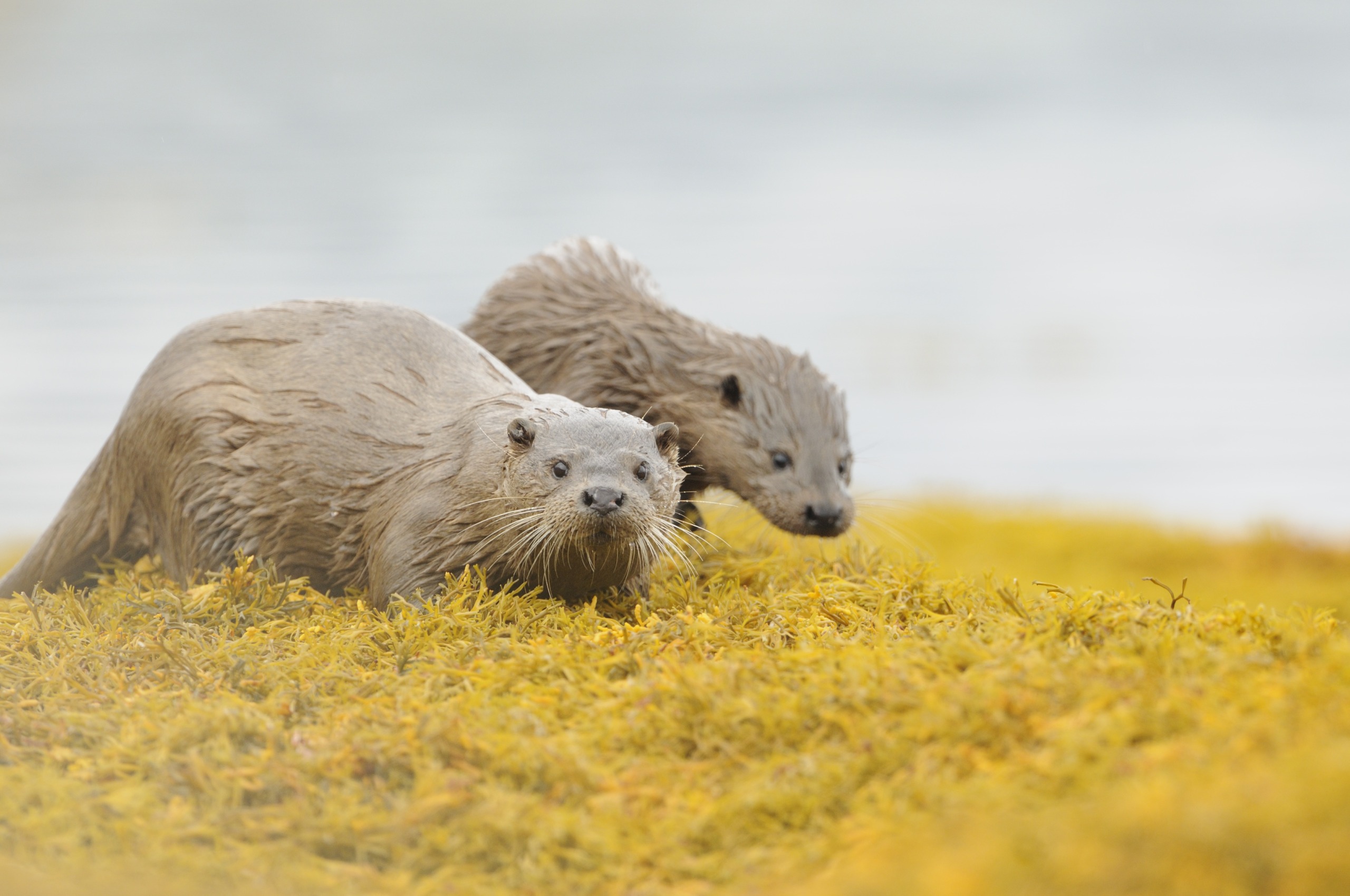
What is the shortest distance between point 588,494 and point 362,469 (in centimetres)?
118

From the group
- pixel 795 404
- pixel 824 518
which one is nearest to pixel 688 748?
pixel 824 518

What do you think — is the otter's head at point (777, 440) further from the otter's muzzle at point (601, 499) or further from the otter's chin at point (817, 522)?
the otter's muzzle at point (601, 499)

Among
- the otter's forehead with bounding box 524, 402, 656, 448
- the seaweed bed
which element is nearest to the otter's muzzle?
the otter's forehead with bounding box 524, 402, 656, 448

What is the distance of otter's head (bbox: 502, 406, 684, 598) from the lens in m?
3.96

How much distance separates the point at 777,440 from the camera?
5.36 m

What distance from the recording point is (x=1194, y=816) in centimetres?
205

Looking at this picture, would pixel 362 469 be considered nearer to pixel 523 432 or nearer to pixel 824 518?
pixel 523 432

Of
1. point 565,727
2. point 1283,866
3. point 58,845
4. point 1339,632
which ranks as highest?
point 1339,632

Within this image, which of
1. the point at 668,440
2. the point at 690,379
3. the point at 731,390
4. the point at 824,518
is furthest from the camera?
the point at 690,379

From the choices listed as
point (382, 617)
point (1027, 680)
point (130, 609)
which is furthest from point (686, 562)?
point (130, 609)

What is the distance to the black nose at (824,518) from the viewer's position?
523cm

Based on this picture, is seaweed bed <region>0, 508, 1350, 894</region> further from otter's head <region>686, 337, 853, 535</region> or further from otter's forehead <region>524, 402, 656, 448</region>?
otter's head <region>686, 337, 853, 535</region>

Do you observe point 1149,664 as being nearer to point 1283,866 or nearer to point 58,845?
point 1283,866

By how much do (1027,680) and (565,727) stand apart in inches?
47.1
